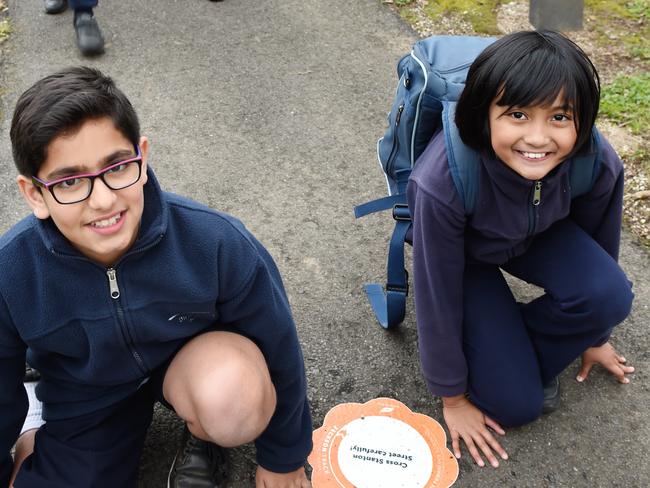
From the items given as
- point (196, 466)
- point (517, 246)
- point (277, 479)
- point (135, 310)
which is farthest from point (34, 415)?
point (517, 246)

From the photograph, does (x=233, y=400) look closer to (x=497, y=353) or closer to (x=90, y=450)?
(x=90, y=450)

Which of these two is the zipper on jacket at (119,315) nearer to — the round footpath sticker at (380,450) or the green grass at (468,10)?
the round footpath sticker at (380,450)

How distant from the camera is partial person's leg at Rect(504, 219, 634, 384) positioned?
6.86 feet

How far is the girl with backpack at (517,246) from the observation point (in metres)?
1.84

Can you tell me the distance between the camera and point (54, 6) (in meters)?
4.46

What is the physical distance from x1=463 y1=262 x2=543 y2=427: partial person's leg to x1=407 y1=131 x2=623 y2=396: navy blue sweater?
0.20 feet

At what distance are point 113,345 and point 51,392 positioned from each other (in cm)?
28

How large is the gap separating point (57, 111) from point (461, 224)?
1.06 metres

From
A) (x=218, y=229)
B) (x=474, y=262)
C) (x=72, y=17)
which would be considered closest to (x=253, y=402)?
(x=218, y=229)

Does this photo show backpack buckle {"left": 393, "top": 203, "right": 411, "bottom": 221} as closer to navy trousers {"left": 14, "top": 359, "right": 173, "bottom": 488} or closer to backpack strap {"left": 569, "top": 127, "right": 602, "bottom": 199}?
backpack strap {"left": 569, "top": 127, "right": 602, "bottom": 199}

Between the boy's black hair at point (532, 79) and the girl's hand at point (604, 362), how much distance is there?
2.45 feet

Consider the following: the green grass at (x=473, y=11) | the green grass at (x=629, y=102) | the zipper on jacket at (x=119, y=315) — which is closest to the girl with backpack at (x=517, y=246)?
the zipper on jacket at (x=119, y=315)

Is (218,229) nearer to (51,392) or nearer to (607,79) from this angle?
(51,392)

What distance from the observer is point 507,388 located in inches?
84.5
